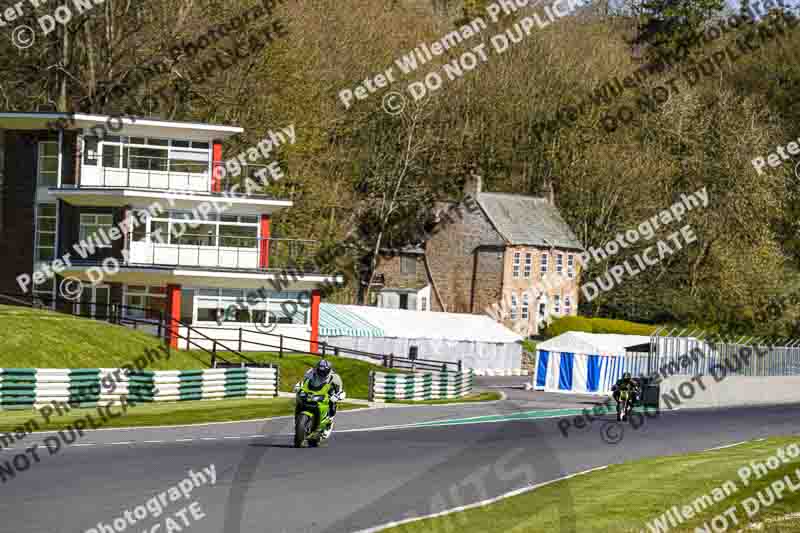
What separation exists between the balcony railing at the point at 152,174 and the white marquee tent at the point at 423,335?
35.2ft

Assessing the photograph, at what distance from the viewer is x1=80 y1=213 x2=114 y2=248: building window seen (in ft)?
175

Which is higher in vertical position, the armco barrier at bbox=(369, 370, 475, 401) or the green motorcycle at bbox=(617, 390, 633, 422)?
the green motorcycle at bbox=(617, 390, 633, 422)

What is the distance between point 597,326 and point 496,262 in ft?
25.9

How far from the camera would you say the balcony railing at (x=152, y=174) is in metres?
53.2

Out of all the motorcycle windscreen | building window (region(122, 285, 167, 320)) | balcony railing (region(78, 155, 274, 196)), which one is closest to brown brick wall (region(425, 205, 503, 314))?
balcony railing (region(78, 155, 274, 196))

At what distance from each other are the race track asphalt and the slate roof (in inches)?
1939

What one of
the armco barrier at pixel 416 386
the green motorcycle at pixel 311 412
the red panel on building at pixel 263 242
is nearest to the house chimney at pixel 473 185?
the red panel on building at pixel 263 242

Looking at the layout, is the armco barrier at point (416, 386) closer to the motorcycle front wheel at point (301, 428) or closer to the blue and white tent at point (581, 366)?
the blue and white tent at point (581, 366)

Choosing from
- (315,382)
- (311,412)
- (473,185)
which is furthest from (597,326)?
(315,382)

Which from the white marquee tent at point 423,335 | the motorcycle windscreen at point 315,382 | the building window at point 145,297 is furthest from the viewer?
the white marquee tent at point 423,335

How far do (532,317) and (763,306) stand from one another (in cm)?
1476

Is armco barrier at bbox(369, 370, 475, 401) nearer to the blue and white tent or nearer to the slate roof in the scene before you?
the blue and white tent

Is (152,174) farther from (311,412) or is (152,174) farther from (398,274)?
(398,274)

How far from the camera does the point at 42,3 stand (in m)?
56.0
